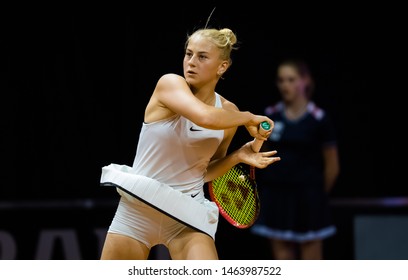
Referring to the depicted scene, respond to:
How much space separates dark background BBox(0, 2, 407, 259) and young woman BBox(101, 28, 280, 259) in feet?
7.04

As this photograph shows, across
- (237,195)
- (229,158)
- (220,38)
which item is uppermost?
(220,38)

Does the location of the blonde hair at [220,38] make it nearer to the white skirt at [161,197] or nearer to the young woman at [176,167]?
the young woman at [176,167]

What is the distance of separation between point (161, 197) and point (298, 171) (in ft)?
7.44

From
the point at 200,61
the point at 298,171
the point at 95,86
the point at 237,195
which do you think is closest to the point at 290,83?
the point at 298,171

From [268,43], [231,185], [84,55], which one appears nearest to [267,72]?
[268,43]

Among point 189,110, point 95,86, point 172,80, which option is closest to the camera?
point 189,110

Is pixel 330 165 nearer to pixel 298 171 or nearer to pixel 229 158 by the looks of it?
pixel 298 171

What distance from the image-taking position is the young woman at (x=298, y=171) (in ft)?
18.6

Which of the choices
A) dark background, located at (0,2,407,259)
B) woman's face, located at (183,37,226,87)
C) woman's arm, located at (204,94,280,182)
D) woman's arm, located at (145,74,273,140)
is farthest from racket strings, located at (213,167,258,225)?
dark background, located at (0,2,407,259)

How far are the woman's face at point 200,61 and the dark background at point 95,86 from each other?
7.13ft

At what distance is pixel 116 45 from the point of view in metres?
5.84

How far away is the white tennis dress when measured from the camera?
3535 mm

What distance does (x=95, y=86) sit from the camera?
5.85 m

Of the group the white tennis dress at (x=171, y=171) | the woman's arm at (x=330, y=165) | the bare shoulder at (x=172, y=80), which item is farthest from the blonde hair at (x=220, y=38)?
the woman's arm at (x=330, y=165)
